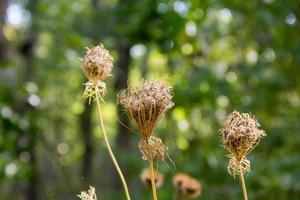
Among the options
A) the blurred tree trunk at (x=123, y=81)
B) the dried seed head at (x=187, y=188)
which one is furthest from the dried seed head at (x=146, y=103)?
the blurred tree trunk at (x=123, y=81)

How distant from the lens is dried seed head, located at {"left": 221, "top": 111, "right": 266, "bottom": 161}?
96 cm

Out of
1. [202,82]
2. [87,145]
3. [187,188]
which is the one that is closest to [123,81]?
[202,82]

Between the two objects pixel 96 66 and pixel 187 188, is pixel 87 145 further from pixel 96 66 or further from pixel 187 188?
pixel 96 66

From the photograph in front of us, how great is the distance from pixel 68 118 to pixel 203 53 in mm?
11855

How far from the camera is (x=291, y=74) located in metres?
4.90

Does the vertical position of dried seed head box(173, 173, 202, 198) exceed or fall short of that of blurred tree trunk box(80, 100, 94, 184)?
it falls short

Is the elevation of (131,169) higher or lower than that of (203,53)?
lower

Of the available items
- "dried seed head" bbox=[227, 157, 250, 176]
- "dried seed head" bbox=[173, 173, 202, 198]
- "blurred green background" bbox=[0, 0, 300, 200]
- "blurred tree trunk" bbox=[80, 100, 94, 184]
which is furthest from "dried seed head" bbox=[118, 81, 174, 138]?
"blurred tree trunk" bbox=[80, 100, 94, 184]

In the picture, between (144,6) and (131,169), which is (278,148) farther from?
(144,6)

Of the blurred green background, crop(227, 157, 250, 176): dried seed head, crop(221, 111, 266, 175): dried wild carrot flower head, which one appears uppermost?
the blurred green background

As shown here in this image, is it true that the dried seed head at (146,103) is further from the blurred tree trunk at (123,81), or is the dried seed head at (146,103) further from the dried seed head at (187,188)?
the blurred tree trunk at (123,81)

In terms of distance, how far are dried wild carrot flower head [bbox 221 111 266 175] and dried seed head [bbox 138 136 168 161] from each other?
4.2 inches

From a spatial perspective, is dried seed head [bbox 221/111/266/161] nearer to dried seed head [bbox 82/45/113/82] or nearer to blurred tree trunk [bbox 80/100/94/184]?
dried seed head [bbox 82/45/113/82]

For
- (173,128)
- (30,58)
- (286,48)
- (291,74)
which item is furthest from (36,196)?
(286,48)
